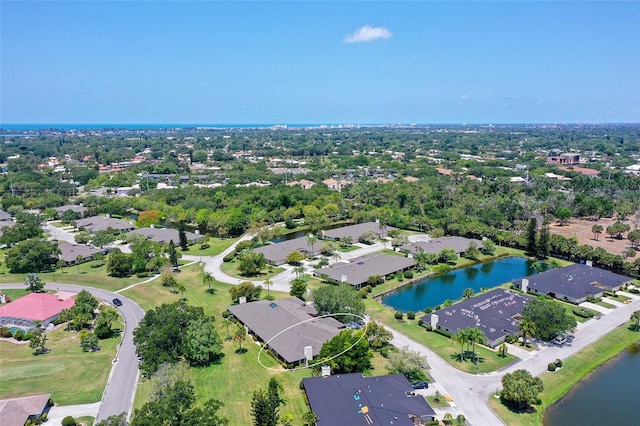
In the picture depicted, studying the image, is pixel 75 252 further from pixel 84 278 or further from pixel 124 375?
pixel 124 375

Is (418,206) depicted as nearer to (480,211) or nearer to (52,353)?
(480,211)

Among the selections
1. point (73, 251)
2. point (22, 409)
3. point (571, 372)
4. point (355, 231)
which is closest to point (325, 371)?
point (571, 372)

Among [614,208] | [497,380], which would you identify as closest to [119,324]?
[497,380]

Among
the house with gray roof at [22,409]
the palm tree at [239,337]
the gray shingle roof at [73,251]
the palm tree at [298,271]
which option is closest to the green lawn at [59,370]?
the house with gray roof at [22,409]

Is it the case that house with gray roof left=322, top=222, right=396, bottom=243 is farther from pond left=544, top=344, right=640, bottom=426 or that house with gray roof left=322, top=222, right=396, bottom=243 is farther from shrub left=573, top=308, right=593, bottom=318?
pond left=544, top=344, right=640, bottom=426

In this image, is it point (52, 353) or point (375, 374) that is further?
point (52, 353)

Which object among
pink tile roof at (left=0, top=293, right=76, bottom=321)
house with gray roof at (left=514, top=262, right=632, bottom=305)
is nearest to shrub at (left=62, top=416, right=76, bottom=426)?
pink tile roof at (left=0, top=293, right=76, bottom=321)
